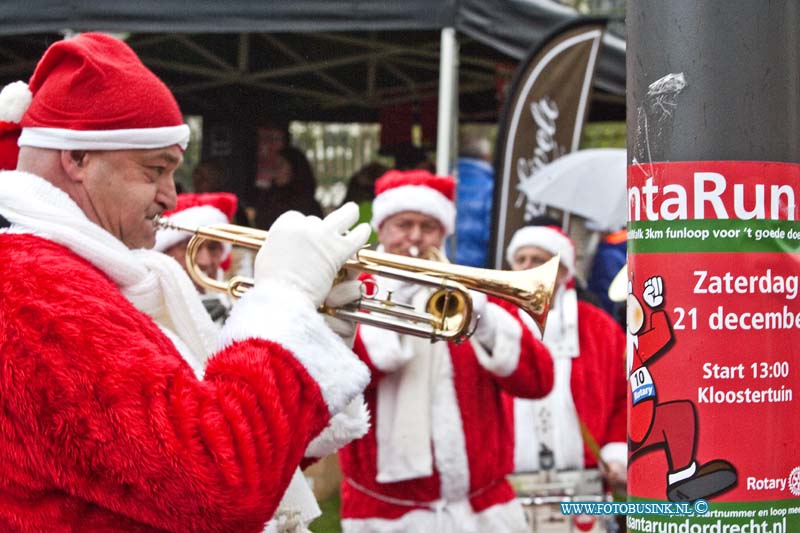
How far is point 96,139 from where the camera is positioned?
262 cm

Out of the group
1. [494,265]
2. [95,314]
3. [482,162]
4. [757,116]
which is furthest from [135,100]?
[482,162]

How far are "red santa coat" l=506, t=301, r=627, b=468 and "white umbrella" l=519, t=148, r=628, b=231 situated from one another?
4.49 ft

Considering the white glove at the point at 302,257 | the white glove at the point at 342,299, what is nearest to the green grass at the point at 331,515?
the white glove at the point at 342,299

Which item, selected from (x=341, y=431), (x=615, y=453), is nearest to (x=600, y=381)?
(x=615, y=453)

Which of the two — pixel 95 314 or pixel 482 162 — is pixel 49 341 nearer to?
pixel 95 314

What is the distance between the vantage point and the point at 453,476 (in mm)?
4832

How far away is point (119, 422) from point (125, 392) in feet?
0.18

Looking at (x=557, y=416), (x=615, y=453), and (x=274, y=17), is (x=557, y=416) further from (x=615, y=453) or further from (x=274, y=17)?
(x=274, y=17)

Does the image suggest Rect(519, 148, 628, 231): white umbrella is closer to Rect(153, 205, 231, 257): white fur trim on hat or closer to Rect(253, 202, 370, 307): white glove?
Rect(153, 205, 231, 257): white fur trim on hat

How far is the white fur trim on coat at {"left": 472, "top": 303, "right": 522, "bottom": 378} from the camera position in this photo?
488 cm

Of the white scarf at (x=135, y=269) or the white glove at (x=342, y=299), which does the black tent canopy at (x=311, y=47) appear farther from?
the white scarf at (x=135, y=269)

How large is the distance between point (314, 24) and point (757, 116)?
19.7 ft

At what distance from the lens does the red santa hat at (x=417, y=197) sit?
5.34 meters

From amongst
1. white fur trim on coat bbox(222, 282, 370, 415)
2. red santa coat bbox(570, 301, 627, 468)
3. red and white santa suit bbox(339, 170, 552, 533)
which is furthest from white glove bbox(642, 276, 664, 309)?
red santa coat bbox(570, 301, 627, 468)
